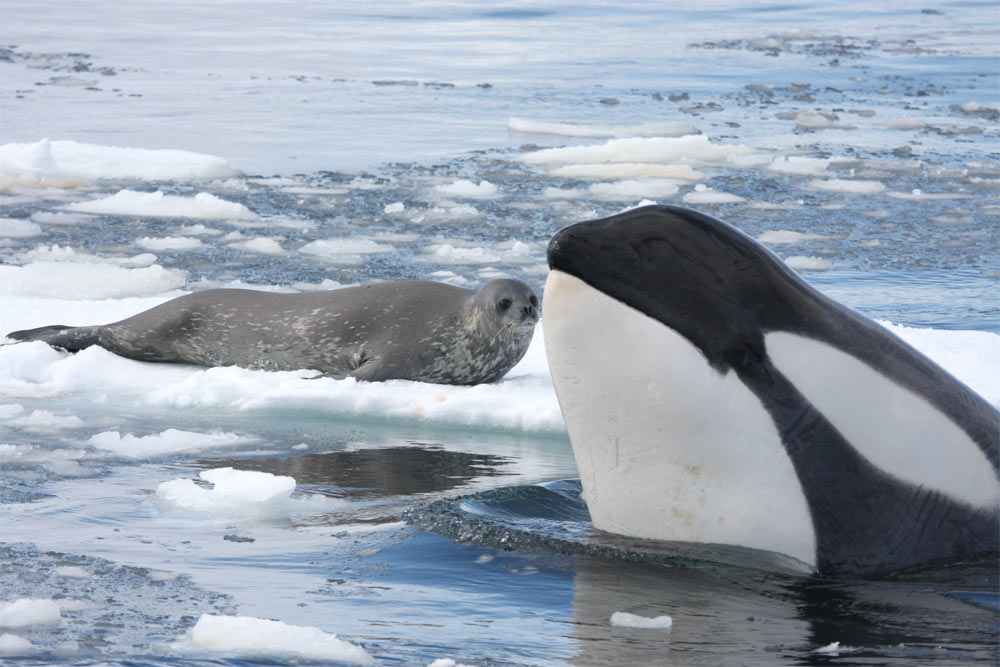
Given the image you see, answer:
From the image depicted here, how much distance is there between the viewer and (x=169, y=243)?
421 inches

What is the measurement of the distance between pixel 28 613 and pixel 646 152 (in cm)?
1243

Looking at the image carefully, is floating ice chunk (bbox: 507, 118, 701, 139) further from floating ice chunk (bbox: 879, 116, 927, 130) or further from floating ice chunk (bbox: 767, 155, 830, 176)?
floating ice chunk (bbox: 879, 116, 927, 130)

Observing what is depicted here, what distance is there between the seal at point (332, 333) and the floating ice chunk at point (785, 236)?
4028 mm

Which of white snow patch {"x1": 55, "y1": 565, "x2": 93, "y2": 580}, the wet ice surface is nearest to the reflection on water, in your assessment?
the wet ice surface

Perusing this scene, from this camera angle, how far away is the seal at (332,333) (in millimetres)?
7598

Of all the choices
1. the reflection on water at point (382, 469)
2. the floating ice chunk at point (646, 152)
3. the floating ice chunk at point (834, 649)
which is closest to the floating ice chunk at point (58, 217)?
the floating ice chunk at point (646, 152)

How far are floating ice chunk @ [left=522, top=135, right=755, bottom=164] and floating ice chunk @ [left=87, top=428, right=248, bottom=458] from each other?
9299mm

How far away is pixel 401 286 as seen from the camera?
26.0 feet

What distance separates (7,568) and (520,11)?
3045cm

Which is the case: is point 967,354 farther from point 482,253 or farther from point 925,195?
point 925,195

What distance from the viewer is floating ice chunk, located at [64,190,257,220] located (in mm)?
11875

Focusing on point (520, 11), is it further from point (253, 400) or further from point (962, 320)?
point (253, 400)

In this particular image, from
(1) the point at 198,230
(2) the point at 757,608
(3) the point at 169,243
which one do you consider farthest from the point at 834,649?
(1) the point at 198,230

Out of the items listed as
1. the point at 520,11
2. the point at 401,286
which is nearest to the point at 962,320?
the point at 401,286
